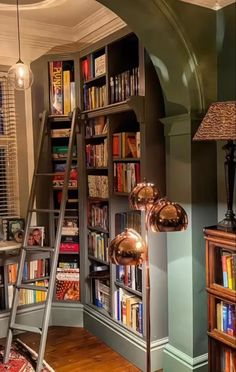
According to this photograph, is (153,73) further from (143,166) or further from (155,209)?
(155,209)

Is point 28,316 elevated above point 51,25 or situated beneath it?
situated beneath

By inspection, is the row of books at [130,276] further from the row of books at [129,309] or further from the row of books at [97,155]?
the row of books at [97,155]

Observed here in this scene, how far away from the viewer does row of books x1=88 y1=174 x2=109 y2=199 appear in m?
3.16

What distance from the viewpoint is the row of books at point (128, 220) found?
2.92 metres

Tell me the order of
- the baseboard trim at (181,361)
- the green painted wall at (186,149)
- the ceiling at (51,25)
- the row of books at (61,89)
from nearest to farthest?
the green painted wall at (186,149)
the baseboard trim at (181,361)
the ceiling at (51,25)
the row of books at (61,89)

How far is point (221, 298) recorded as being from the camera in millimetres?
2160

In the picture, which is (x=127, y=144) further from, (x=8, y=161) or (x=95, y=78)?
(x=8, y=161)

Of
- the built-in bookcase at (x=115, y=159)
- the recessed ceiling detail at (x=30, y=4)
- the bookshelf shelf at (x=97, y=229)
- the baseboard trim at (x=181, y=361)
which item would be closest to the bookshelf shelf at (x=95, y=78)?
the built-in bookcase at (x=115, y=159)

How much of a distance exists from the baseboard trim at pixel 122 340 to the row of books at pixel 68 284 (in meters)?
0.17

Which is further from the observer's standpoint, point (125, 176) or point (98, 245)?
point (98, 245)

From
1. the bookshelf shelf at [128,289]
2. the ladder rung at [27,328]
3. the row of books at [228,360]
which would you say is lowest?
the ladder rung at [27,328]

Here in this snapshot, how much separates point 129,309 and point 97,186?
3.33 feet

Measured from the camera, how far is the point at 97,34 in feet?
10.6

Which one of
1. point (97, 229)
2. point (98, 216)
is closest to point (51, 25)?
point (98, 216)
